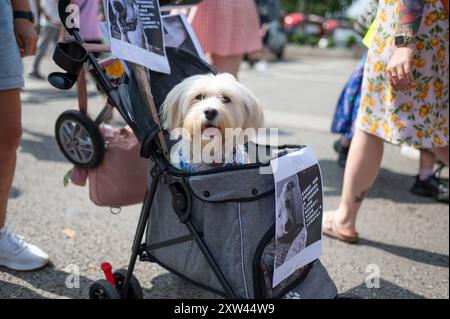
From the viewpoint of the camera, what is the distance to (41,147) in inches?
175

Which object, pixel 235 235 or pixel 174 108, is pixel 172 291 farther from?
pixel 174 108

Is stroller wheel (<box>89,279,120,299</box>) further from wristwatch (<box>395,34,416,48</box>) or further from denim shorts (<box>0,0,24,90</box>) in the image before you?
wristwatch (<box>395,34,416,48</box>)

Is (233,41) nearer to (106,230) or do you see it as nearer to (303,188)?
(106,230)

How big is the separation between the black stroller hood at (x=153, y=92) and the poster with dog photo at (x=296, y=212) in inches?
19.3

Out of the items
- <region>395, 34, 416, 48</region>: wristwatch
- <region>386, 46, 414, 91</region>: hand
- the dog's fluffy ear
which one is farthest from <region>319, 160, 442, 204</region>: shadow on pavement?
the dog's fluffy ear

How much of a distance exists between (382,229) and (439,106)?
93cm

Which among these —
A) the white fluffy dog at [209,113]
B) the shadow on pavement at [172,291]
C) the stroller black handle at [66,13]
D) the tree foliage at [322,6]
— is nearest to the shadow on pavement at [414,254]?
the shadow on pavement at [172,291]

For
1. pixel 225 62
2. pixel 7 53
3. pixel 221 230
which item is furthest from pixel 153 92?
pixel 225 62

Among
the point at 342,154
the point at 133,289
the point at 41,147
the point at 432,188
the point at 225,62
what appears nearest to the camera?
the point at 133,289

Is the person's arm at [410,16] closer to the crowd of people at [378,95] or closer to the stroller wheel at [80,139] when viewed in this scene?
the crowd of people at [378,95]

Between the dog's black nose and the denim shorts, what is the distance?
879mm

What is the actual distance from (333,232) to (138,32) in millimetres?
1690

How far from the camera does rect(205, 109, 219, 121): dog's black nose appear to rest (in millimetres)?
1925

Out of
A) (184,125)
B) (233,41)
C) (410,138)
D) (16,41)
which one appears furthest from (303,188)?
(233,41)
